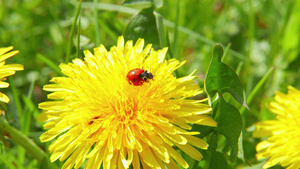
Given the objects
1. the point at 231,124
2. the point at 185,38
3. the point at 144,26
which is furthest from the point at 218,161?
the point at 185,38

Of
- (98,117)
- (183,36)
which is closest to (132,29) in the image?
(98,117)

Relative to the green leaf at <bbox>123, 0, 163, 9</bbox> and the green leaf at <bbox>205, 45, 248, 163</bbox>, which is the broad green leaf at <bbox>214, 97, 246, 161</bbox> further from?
the green leaf at <bbox>123, 0, 163, 9</bbox>

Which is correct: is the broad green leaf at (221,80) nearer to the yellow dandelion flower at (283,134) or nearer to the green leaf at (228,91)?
the green leaf at (228,91)

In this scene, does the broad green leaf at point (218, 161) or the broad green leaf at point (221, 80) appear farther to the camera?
the broad green leaf at point (218, 161)

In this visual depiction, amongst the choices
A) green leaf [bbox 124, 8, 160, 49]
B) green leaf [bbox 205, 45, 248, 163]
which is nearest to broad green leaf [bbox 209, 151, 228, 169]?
green leaf [bbox 205, 45, 248, 163]

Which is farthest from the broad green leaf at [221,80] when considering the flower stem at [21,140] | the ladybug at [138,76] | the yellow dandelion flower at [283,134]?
the flower stem at [21,140]
